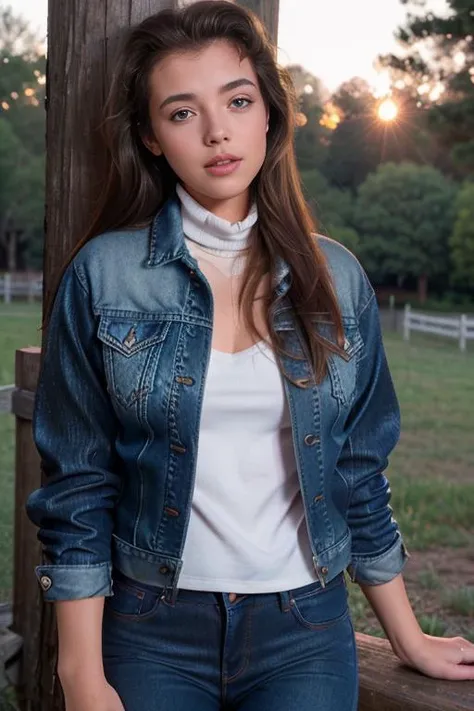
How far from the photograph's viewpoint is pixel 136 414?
153 cm

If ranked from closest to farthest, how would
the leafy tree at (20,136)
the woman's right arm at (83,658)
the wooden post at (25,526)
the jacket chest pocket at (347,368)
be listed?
1. the woman's right arm at (83,658)
2. the jacket chest pocket at (347,368)
3. the wooden post at (25,526)
4. the leafy tree at (20,136)

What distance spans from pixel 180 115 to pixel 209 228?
0.18 meters

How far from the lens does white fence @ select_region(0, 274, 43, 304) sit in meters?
23.1

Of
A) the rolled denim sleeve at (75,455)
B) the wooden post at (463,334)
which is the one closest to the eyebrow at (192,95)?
the rolled denim sleeve at (75,455)

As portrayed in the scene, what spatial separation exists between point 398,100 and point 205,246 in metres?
12.1

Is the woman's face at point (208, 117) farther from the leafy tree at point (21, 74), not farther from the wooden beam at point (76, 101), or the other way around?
the leafy tree at point (21, 74)

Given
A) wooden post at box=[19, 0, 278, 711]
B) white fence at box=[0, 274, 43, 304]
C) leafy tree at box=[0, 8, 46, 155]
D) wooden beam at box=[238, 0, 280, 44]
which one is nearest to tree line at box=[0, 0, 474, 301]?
leafy tree at box=[0, 8, 46, 155]

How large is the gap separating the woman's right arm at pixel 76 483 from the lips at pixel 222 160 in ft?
0.85

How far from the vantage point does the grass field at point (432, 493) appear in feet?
15.2

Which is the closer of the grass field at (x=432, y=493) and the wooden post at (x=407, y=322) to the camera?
the grass field at (x=432, y=493)

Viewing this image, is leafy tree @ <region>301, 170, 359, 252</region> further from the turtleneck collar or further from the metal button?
the metal button

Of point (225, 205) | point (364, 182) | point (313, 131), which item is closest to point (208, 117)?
point (225, 205)

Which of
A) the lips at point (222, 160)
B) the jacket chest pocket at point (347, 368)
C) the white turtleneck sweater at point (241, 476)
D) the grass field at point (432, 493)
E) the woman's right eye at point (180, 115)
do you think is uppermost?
the woman's right eye at point (180, 115)

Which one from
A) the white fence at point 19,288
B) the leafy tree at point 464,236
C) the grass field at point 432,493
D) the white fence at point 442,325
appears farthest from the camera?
the white fence at point 19,288
